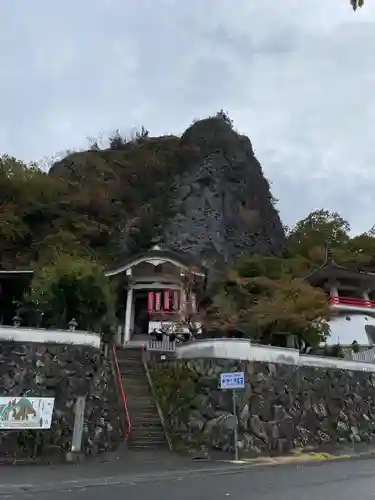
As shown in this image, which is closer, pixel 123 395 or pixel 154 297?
pixel 123 395

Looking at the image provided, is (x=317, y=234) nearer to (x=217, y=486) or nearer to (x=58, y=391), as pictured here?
(x=58, y=391)

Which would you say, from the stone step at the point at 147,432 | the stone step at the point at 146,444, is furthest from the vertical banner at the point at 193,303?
the stone step at the point at 146,444

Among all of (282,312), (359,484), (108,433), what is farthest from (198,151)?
(359,484)

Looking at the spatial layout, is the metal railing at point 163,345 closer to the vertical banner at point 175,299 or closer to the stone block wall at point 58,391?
the vertical banner at point 175,299

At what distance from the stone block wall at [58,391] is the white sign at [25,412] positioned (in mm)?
531

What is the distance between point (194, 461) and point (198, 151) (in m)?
32.3

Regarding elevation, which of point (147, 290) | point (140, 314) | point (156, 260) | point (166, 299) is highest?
point (156, 260)

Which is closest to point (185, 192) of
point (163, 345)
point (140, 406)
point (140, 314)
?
point (140, 314)

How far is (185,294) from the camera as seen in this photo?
26406mm

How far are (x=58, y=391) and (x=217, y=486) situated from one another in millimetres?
7505

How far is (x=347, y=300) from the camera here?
106 ft

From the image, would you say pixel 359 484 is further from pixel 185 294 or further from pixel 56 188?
pixel 56 188

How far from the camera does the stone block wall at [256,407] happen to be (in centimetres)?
1742

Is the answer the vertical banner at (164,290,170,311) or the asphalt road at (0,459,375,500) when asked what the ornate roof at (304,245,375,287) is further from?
the asphalt road at (0,459,375,500)
